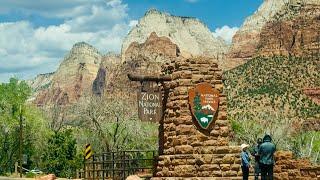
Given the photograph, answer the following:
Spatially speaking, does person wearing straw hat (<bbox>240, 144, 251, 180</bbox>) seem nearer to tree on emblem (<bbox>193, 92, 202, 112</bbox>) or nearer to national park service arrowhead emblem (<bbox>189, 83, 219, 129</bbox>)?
national park service arrowhead emblem (<bbox>189, 83, 219, 129</bbox>)

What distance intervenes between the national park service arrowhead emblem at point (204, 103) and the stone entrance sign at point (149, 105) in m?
1.34

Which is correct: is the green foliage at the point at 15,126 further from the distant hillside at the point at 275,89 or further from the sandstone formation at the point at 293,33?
the sandstone formation at the point at 293,33

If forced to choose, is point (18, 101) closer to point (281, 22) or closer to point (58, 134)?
point (58, 134)

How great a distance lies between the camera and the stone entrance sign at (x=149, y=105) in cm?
2295

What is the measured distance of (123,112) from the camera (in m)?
63.7

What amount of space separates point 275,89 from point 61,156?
78419 millimetres

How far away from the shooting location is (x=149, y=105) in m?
23.0

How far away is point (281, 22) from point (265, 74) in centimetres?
4899

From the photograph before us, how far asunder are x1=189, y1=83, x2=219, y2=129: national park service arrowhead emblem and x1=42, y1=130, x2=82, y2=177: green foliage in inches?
1271

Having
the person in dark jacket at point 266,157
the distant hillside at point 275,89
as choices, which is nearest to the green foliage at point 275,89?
the distant hillside at point 275,89

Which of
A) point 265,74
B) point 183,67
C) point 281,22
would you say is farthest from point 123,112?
point 281,22

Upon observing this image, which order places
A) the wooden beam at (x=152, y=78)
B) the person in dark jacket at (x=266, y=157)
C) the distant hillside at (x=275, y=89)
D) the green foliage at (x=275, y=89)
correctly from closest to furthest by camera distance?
the person in dark jacket at (x=266, y=157) → the wooden beam at (x=152, y=78) → the green foliage at (x=275, y=89) → the distant hillside at (x=275, y=89)

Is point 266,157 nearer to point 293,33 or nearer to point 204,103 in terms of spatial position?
point 204,103

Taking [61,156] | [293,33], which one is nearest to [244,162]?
[61,156]
